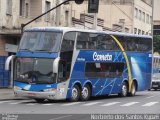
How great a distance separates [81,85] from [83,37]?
2.57m

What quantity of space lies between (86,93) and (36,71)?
3985 millimetres

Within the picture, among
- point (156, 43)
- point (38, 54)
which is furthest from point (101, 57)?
point (156, 43)

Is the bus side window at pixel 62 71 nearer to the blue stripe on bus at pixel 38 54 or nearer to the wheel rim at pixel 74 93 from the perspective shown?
the blue stripe on bus at pixel 38 54

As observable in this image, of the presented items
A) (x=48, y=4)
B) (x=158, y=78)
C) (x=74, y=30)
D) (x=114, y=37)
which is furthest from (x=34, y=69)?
(x=158, y=78)

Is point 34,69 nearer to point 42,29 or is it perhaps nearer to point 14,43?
point 42,29

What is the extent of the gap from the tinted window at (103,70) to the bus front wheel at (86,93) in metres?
0.67

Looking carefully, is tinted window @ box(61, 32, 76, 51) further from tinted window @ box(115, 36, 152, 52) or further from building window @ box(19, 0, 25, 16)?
building window @ box(19, 0, 25, 16)

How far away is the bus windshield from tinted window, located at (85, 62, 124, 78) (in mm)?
3246

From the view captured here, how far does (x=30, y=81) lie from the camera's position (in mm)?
27391

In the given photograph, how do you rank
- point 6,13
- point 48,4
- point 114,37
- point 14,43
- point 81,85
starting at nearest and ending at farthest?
point 81,85 < point 114,37 < point 6,13 < point 14,43 < point 48,4

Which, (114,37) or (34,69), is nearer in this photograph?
(34,69)

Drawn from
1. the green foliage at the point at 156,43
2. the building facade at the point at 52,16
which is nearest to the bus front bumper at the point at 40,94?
the building facade at the point at 52,16

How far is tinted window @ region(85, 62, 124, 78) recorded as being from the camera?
30047 millimetres

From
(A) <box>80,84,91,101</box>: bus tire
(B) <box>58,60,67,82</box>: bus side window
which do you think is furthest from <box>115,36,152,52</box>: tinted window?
(B) <box>58,60,67,82</box>: bus side window
